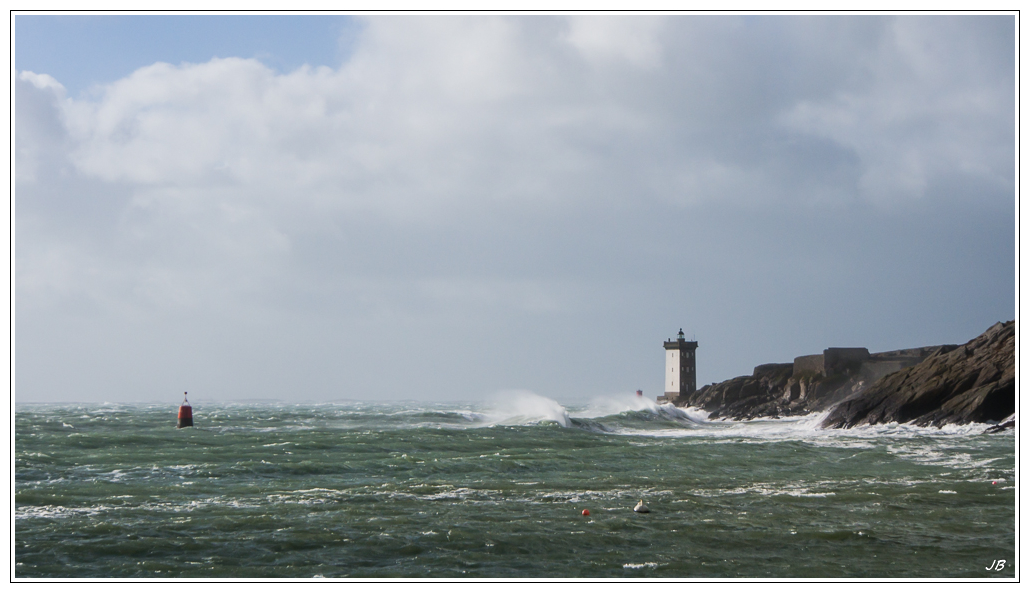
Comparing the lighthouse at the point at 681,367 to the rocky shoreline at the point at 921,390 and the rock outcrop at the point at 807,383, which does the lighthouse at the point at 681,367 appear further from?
the rocky shoreline at the point at 921,390

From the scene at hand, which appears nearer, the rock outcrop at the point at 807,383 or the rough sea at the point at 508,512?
the rough sea at the point at 508,512

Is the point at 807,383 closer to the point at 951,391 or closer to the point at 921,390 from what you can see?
the point at 921,390

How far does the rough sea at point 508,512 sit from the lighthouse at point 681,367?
1943 inches

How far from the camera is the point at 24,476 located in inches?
644

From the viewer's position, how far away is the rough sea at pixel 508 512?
354 inches

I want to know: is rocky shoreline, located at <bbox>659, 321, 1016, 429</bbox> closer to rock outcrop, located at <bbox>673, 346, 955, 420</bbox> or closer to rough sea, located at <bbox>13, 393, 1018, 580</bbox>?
rock outcrop, located at <bbox>673, 346, 955, 420</bbox>

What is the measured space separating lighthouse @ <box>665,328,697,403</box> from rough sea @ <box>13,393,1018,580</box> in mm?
49349

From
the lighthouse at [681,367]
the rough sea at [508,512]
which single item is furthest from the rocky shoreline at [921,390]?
the lighthouse at [681,367]

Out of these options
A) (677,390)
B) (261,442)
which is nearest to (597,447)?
(261,442)

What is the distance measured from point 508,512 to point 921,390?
27.8 metres

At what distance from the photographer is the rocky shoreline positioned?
29.4 metres

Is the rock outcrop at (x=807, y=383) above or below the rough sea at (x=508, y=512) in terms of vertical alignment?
below

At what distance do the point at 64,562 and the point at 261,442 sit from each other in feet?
53.3

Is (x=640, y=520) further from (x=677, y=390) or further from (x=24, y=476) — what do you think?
(x=677, y=390)
